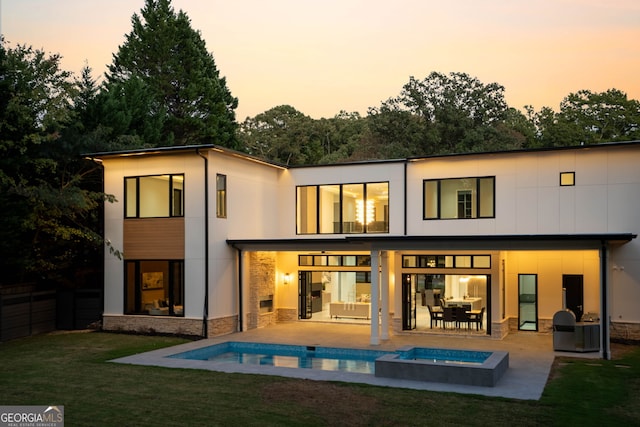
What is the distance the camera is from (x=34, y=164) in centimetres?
1964

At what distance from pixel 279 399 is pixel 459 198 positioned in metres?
11.8

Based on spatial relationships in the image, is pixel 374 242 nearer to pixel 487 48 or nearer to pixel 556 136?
pixel 487 48

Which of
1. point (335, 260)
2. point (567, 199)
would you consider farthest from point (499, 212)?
point (335, 260)

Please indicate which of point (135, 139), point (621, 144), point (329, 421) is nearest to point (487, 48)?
point (621, 144)

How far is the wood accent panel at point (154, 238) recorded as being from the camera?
64.9 ft

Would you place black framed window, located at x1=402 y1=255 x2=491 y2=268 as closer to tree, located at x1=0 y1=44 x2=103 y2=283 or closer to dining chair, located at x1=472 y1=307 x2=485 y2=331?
dining chair, located at x1=472 y1=307 x2=485 y2=331

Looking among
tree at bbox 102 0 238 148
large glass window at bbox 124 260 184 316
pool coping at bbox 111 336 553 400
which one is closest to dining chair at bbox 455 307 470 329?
pool coping at bbox 111 336 553 400

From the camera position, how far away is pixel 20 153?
1872 centimetres

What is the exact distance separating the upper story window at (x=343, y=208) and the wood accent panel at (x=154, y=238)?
198 inches

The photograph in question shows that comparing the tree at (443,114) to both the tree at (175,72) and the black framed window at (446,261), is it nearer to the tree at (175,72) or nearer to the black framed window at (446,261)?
the tree at (175,72)

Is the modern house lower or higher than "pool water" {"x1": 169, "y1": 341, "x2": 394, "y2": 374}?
higher

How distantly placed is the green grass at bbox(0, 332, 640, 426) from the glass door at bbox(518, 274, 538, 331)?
5.59 meters

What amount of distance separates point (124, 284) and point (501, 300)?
11.9 metres

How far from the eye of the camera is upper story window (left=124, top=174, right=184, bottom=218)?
1991 cm
